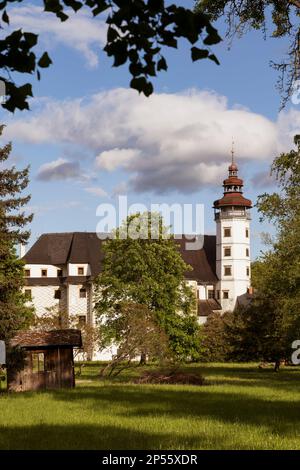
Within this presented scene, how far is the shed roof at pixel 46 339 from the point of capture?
3891 cm

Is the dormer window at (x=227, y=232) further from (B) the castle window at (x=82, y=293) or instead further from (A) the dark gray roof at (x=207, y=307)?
(B) the castle window at (x=82, y=293)

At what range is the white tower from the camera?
312 ft

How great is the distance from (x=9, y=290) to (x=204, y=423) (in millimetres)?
25695

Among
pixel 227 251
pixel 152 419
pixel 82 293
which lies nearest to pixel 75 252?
pixel 82 293

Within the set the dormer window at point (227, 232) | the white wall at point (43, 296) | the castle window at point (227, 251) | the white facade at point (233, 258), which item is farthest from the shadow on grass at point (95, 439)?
the dormer window at point (227, 232)

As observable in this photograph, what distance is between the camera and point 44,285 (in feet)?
297

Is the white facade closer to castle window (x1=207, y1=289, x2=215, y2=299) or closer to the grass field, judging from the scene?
castle window (x1=207, y1=289, x2=215, y2=299)

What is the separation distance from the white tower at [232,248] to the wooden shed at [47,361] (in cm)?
5661

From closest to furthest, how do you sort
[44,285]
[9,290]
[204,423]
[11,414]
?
[204,423], [11,414], [9,290], [44,285]

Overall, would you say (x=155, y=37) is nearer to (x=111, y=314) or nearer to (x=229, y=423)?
(x=229, y=423)

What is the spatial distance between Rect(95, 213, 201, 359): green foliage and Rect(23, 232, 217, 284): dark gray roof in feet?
74.2

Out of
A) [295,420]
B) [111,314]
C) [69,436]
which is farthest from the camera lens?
[111,314]

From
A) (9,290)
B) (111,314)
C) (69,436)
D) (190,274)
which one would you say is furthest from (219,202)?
(69,436)

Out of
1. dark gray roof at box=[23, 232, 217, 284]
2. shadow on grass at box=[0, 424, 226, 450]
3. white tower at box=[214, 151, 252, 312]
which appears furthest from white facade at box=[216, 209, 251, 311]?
shadow on grass at box=[0, 424, 226, 450]
